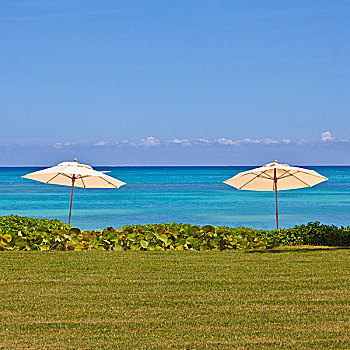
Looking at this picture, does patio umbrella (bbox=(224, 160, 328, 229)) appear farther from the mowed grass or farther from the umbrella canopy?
the mowed grass

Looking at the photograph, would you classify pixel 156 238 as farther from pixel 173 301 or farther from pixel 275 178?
pixel 275 178

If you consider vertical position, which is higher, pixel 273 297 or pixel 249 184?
pixel 249 184

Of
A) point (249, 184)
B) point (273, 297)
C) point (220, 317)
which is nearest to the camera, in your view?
point (220, 317)

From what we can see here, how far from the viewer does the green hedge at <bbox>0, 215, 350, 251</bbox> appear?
10430 millimetres

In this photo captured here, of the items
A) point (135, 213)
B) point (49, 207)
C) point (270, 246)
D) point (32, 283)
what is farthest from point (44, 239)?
point (49, 207)

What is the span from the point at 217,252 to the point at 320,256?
6.81ft

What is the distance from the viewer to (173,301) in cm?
654

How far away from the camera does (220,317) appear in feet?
19.1

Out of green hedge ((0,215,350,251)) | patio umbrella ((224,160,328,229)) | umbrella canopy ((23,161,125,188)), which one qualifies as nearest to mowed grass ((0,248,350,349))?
green hedge ((0,215,350,251))

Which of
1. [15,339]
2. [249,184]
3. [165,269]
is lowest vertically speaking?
[15,339]

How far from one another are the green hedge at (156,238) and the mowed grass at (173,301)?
58 centimetres

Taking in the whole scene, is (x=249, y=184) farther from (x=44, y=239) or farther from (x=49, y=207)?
(x=49, y=207)

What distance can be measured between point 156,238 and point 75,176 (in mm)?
4157

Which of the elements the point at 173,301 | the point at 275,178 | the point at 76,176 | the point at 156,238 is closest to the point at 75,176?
the point at 76,176
